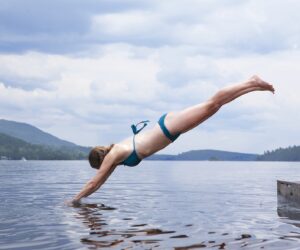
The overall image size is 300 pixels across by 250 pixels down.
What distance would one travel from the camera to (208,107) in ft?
35.7

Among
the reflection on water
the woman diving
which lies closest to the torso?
the woman diving

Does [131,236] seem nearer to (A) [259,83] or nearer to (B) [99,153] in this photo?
(B) [99,153]

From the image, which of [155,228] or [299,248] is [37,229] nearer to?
[155,228]

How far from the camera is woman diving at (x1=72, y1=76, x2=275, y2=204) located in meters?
10.9

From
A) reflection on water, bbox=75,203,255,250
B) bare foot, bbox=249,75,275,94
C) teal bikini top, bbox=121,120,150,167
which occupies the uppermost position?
bare foot, bbox=249,75,275,94

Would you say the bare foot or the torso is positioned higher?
the bare foot

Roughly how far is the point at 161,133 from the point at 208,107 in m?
1.38

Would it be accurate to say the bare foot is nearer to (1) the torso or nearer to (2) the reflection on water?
(1) the torso

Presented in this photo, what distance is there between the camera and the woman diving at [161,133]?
10.9m

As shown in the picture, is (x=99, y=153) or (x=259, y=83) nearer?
(x=259, y=83)

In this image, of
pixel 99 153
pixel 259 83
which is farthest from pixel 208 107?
pixel 99 153

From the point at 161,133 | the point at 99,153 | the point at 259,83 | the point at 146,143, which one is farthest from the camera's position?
the point at 99,153

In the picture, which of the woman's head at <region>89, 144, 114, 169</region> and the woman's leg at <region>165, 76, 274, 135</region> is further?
the woman's head at <region>89, 144, 114, 169</region>

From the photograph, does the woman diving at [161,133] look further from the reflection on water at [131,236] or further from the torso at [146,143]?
the reflection on water at [131,236]
